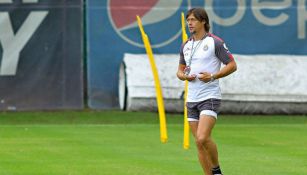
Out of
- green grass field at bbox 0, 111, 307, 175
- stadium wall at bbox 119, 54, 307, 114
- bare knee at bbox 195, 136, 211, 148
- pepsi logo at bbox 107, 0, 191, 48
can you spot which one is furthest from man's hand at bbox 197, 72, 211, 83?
pepsi logo at bbox 107, 0, 191, 48

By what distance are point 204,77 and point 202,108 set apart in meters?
0.34

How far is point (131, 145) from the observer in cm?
1478

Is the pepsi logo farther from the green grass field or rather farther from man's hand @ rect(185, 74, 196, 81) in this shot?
man's hand @ rect(185, 74, 196, 81)

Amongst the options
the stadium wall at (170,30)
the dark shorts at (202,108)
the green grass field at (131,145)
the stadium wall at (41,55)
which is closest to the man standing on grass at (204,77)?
the dark shorts at (202,108)

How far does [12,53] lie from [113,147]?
823 centimetres

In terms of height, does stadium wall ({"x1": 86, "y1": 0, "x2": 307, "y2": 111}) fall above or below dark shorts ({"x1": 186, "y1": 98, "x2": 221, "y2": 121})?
below

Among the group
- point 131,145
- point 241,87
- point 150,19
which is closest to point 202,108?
point 131,145

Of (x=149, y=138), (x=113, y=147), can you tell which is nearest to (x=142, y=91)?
(x=149, y=138)

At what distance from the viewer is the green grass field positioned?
11672mm

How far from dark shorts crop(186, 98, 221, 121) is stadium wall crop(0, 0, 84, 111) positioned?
12182mm

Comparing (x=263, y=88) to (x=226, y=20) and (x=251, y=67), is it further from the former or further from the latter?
(x=226, y=20)

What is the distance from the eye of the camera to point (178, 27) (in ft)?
74.2

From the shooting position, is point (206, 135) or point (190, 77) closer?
point (206, 135)

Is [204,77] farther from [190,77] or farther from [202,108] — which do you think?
[202,108]
